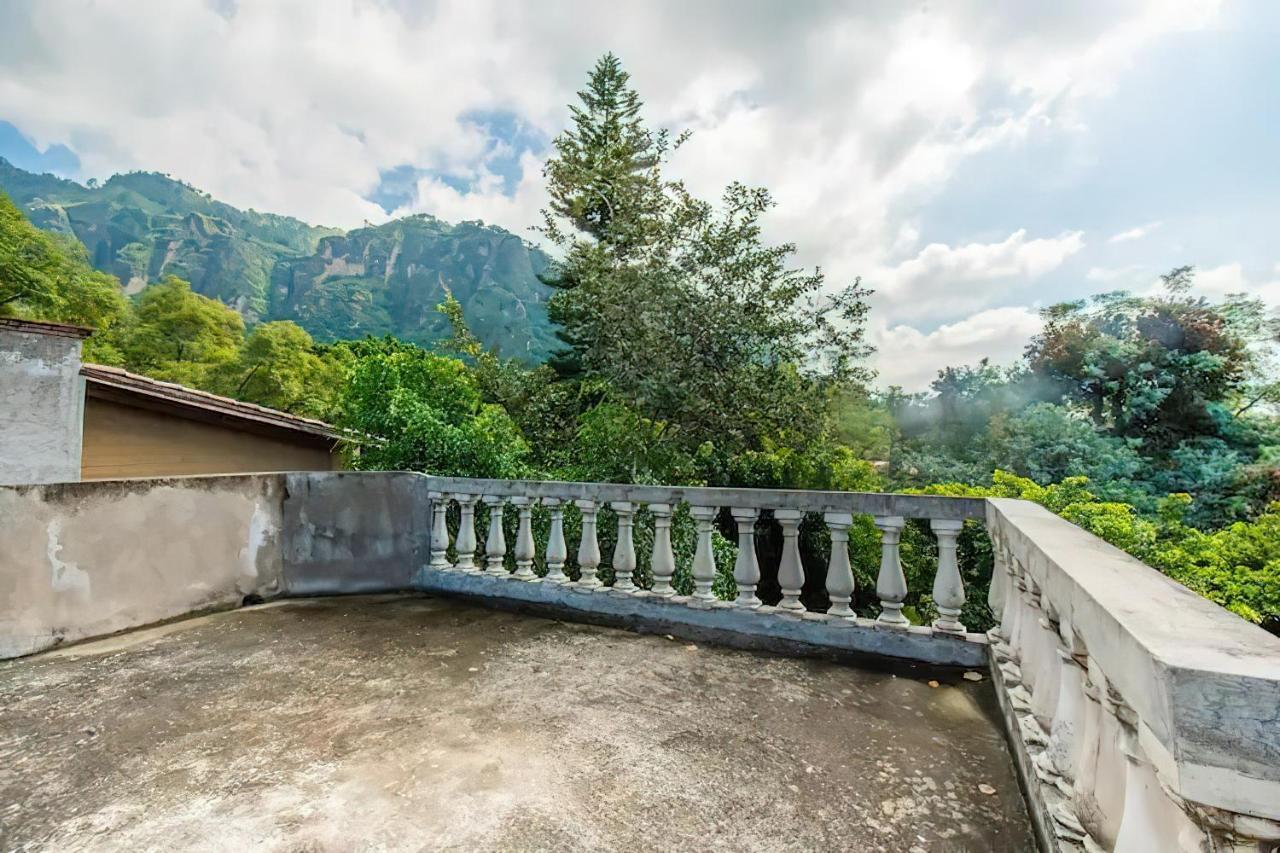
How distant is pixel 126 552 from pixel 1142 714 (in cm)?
435

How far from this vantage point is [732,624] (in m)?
3.04

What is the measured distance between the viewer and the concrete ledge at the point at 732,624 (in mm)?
2697

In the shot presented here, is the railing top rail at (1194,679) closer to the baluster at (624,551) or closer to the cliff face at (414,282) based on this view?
the baluster at (624,551)

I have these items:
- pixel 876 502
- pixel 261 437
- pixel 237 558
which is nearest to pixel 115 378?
pixel 261 437

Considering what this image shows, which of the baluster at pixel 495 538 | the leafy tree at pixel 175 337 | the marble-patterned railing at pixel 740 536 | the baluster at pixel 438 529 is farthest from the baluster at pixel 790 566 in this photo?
the leafy tree at pixel 175 337

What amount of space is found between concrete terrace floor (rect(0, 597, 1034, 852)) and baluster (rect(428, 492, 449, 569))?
110cm

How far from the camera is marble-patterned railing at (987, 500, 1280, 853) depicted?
0.69 metres

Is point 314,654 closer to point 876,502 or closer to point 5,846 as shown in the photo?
point 5,846

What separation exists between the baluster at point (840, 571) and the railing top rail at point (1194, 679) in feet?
5.72

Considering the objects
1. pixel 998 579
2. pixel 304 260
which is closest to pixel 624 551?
pixel 998 579

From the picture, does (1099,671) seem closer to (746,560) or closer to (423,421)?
(746,560)

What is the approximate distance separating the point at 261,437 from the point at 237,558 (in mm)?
5814

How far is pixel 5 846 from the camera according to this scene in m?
1.54

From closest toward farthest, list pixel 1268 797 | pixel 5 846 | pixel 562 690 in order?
pixel 1268 797, pixel 5 846, pixel 562 690
